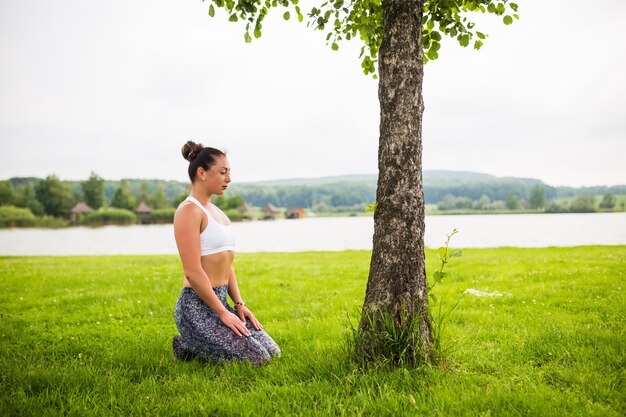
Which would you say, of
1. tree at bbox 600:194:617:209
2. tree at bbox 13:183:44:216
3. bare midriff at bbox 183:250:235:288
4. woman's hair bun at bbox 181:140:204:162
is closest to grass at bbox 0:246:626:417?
bare midriff at bbox 183:250:235:288

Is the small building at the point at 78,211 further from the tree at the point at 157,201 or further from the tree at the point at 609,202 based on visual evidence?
the tree at the point at 609,202

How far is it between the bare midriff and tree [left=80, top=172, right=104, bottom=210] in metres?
146

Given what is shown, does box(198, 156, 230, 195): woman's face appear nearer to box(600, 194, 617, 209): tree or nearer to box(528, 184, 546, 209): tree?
box(600, 194, 617, 209): tree

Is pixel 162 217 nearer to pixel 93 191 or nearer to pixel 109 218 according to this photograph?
pixel 109 218

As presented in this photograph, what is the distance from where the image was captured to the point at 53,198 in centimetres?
12088

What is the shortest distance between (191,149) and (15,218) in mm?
115844

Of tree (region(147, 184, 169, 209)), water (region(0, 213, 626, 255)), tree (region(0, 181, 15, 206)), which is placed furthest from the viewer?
tree (region(147, 184, 169, 209))

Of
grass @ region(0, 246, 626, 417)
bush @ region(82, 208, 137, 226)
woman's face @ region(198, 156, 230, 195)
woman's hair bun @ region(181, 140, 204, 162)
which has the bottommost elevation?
bush @ region(82, 208, 137, 226)

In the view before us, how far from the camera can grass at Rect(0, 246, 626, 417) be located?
3748 mm

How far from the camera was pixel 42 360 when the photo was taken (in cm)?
521

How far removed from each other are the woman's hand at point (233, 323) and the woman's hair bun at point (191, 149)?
204cm

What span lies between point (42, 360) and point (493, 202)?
168 meters

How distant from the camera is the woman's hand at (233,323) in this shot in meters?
4.85

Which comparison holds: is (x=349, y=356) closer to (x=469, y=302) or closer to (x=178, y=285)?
(x=469, y=302)
